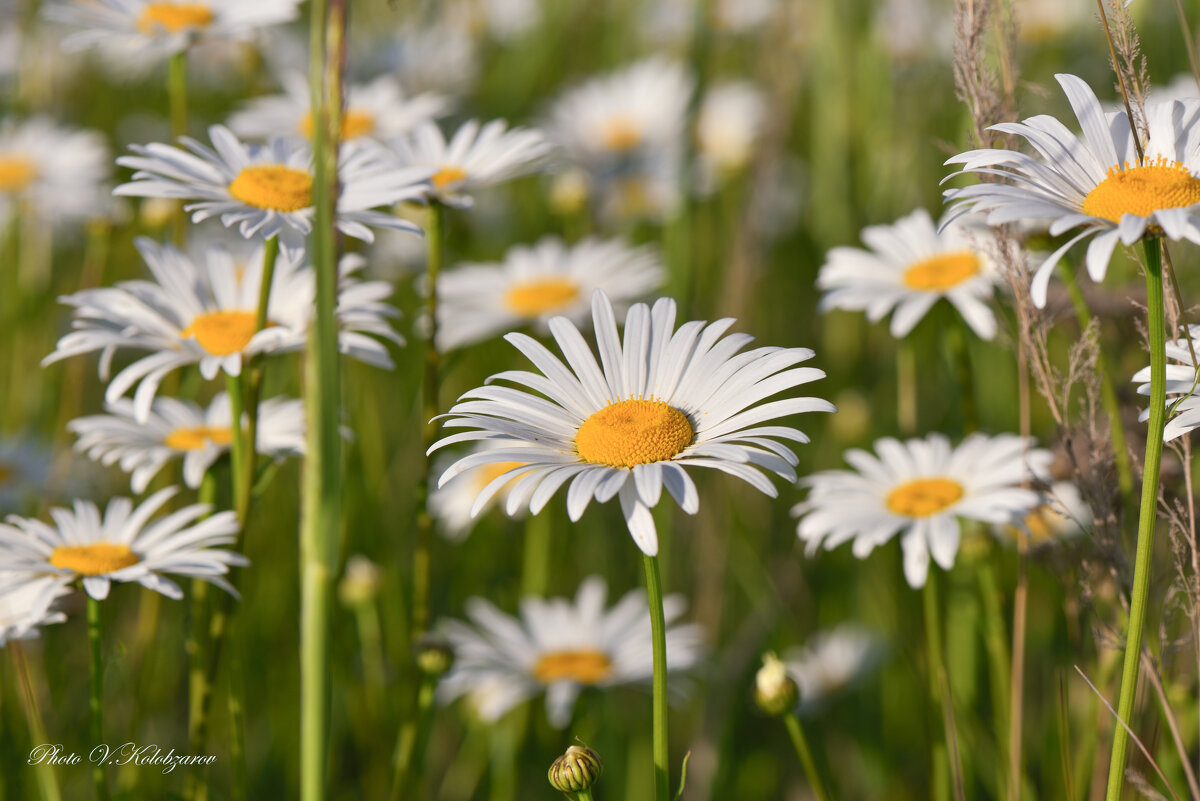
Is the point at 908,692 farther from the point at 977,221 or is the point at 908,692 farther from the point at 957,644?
the point at 977,221

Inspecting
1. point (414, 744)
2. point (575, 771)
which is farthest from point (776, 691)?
point (414, 744)

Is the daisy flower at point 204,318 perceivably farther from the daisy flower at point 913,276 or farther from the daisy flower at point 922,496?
the daisy flower at point 913,276

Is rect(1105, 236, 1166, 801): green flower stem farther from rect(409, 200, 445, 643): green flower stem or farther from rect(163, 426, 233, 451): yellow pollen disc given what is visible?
rect(163, 426, 233, 451): yellow pollen disc

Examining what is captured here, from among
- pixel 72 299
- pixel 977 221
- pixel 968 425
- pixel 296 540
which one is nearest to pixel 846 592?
pixel 968 425

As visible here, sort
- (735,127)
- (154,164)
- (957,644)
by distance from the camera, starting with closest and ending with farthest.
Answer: (154,164) < (957,644) < (735,127)

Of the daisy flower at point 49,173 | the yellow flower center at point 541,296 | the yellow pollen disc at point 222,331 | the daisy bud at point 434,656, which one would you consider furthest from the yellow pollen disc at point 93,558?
the daisy flower at point 49,173

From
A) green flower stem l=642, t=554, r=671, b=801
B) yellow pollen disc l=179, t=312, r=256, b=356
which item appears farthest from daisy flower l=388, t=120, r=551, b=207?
green flower stem l=642, t=554, r=671, b=801

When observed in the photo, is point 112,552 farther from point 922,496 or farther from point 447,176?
point 922,496
